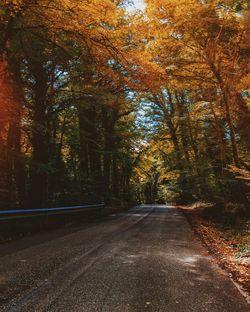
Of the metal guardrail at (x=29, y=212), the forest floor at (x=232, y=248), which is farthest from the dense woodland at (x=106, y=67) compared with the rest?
the forest floor at (x=232, y=248)

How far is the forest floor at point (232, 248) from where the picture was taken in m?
6.62

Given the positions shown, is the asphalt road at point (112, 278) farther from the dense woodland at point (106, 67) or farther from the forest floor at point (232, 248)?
the dense woodland at point (106, 67)

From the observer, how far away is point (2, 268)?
21.4 ft

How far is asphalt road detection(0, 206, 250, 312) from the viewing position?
470 cm

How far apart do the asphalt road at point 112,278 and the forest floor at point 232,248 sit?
0.28 meters

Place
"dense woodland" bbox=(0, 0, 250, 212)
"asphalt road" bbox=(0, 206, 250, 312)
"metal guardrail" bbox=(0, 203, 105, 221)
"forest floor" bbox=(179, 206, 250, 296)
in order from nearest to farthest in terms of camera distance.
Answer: "asphalt road" bbox=(0, 206, 250, 312)
"forest floor" bbox=(179, 206, 250, 296)
"dense woodland" bbox=(0, 0, 250, 212)
"metal guardrail" bbox=(0, 203, 105, 221)

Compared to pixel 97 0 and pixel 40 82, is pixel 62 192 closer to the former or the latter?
pixel 40 82

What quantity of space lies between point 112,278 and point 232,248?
4.89 m

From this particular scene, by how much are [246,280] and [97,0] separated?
25.3 feet

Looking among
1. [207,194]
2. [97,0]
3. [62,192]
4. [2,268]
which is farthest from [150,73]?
[207,194]

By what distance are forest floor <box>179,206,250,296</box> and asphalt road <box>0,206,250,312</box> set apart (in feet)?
0.93

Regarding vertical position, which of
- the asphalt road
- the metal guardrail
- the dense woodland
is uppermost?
the dense woodland

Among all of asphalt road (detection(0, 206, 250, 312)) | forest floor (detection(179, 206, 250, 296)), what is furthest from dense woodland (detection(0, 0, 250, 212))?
asphalt road (detection(0, 206, 250, 312))

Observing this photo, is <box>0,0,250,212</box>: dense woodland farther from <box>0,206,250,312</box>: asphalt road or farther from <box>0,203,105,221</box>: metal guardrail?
<box>0,206,250,312</box>: asphalt road
